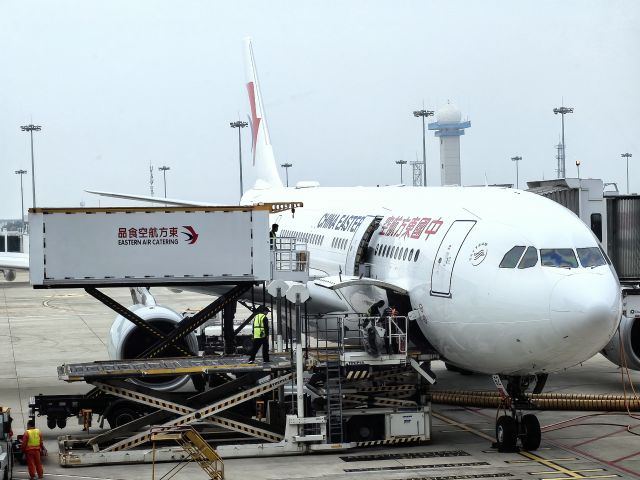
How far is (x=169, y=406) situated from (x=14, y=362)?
45.4 feet

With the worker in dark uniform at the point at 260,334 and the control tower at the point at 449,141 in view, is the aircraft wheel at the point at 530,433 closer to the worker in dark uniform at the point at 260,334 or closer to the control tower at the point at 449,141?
the worker in dark uniform at the point at 260,334

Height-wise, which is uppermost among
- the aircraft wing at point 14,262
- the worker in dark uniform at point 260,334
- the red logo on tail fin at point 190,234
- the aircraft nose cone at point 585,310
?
the red logo on tail fin at point 190,234

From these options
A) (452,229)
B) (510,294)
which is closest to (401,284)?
(452,229)

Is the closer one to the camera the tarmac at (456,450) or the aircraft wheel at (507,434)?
the tarmac at (456,450)

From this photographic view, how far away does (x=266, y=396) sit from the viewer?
21922mm

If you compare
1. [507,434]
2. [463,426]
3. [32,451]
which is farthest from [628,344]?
[32,451]

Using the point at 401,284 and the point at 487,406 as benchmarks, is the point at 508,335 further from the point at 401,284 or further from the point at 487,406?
the point at 487,406

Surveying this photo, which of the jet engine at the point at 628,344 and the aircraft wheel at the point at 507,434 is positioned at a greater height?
the jet engine at the point at 628,344

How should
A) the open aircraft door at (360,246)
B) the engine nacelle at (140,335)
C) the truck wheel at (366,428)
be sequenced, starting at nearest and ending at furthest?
1. the truck wheel at (366,428)
2. the engine nacelle at (140,335)
3. the open aircraft door at (360,246)

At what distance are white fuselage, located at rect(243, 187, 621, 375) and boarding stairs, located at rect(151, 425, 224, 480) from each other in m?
4.32

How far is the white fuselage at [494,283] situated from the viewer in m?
17.0

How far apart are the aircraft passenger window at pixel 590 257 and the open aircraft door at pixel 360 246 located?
6.06 metres

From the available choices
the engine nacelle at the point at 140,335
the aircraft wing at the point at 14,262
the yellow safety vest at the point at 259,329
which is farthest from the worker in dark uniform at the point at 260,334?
the aircraft wing at the point at 14,262

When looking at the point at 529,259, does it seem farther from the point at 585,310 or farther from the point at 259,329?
the point at 259,329
